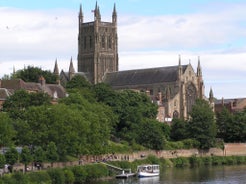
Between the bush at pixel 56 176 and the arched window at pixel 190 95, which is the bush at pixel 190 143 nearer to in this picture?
the arched window at pixel 190 95

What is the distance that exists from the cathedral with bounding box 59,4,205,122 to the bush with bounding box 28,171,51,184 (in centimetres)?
7655

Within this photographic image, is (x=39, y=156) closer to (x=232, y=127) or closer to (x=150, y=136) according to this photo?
(x=150, y=136)

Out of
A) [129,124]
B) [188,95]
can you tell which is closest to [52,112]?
[129,124]

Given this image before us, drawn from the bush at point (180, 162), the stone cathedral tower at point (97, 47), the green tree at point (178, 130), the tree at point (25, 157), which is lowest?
the bush at point (180, 162)

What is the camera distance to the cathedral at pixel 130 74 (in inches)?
6245

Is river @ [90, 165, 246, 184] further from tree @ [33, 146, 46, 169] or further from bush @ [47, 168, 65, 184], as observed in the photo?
tree @ [33, 146, 46, 169]

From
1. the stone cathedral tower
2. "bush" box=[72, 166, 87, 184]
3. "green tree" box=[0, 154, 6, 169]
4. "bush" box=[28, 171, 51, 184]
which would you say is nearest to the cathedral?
the stone cathedral tower

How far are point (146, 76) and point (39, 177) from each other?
9896 centimetres

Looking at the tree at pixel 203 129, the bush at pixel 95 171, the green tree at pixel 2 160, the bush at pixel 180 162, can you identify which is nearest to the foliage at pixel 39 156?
the green tree at pixel 2 160

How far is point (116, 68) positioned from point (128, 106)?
74.0m

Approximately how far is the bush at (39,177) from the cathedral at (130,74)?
76.6 metres

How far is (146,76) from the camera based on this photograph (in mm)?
167250

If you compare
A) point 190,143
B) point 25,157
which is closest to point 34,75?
point 190,143

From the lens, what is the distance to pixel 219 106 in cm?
19112
